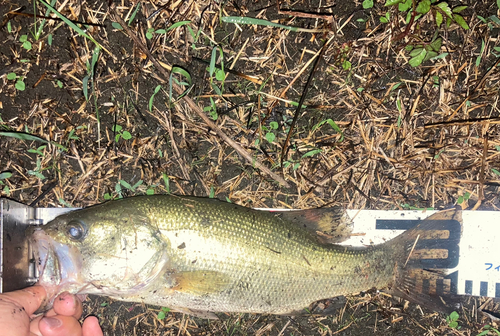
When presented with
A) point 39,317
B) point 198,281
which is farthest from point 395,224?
point 39,317

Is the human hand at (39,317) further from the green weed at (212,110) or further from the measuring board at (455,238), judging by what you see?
the green weed at (212,110)

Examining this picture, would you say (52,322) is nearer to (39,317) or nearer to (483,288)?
(39,317)

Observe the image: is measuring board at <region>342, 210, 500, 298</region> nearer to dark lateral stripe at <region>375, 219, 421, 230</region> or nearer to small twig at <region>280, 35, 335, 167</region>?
dark lateral stripe at <region>375, 219, 421, 230</region>

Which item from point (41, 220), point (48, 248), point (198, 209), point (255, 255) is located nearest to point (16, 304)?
point (48, 248)

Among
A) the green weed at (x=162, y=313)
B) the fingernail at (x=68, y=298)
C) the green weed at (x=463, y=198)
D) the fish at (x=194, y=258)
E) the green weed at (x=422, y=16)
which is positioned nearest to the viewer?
the fish at (x=194, y=258)

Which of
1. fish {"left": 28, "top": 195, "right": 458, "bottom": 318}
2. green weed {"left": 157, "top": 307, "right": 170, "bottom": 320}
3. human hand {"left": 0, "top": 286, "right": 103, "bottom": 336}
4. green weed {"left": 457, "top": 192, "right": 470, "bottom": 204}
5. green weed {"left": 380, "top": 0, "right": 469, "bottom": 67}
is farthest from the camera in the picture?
green weed {"left": 157, "top": 307, "right": 170, "bottom": 320}

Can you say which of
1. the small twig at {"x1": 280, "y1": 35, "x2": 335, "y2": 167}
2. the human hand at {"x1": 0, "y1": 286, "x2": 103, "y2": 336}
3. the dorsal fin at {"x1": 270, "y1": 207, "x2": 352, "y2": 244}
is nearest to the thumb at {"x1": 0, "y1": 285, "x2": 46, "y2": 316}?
the human hand at {"x1": 0, "y1": 286, "x2": 103, "y2": 336}

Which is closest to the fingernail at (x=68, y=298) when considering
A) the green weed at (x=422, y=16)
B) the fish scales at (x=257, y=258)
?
the fish scales at (x=257, y=258)
